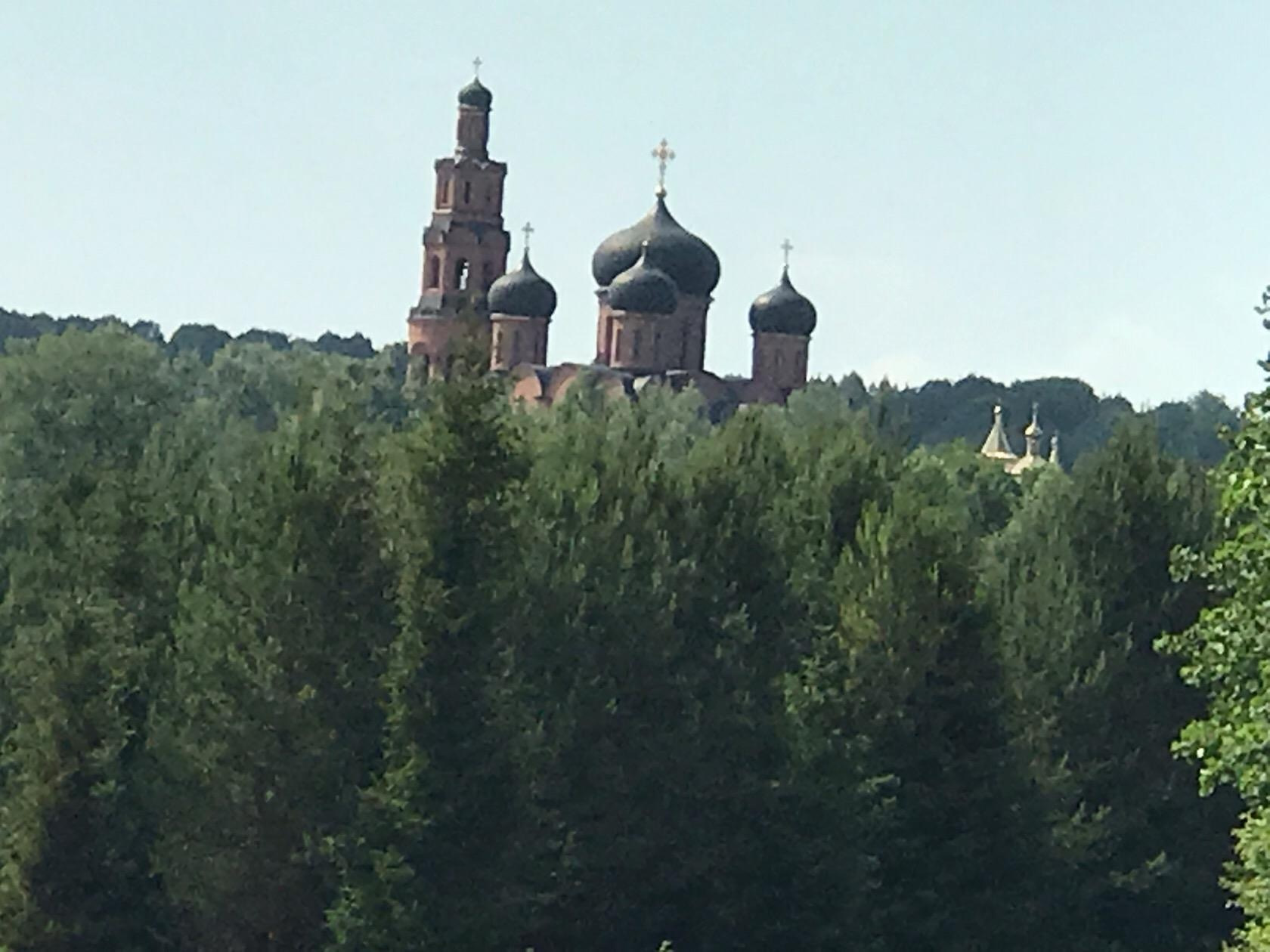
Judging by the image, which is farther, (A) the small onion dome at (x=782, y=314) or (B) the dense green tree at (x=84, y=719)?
(A) the small onion dome at (x=782, y=314)

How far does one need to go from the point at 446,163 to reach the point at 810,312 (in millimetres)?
16160

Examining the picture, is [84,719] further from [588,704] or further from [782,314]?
[782,314]

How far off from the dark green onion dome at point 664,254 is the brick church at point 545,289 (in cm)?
4

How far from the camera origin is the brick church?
113m

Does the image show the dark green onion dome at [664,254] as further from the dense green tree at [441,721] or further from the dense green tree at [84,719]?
the dense green tree at [441,721]

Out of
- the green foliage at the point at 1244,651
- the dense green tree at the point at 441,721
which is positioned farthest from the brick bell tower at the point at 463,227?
the green foliage at the point at 1244,651

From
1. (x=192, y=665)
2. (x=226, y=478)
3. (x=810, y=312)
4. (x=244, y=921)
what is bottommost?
(x=244, y=921)

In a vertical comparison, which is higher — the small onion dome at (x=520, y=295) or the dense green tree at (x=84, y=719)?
the small onion dome at (x=520, y=295)

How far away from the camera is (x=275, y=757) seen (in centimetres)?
3516

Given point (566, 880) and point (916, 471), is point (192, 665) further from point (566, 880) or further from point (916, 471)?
point (916, 471)

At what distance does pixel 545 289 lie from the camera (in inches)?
4589

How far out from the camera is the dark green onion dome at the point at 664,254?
116125mm

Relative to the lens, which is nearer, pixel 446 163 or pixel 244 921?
pixel 244 921

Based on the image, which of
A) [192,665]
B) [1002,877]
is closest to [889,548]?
[1002,877]
